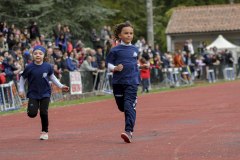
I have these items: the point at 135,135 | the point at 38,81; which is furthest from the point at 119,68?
the point at 38,81

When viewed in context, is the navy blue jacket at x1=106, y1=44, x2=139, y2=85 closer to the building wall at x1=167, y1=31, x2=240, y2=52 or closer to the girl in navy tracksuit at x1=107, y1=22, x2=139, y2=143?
the girl in navy tracksuit at x1=107, y1=22, x2=139, y2=143

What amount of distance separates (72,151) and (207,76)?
36.4 m

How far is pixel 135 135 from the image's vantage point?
13969mm

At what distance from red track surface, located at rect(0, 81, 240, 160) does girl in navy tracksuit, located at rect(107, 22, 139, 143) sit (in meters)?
0.63

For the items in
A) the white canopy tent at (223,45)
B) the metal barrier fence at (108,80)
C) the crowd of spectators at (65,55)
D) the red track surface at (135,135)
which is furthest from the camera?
the white canopy tent at (223,45)

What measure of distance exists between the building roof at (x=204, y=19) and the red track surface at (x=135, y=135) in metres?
45.8

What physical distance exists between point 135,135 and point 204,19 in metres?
55.2

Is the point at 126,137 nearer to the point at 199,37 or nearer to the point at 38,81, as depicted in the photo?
the point at 38,81

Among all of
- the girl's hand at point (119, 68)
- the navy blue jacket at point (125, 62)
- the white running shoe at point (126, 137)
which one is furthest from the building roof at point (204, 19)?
the white running shoe at point (126, 137)

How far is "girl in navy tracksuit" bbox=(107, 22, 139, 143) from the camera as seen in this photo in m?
12.9

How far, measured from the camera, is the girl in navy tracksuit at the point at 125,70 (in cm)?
1292

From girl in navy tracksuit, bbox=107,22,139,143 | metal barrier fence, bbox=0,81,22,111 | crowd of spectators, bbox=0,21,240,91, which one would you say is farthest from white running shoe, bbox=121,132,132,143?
metal barrier fence, bbox=0,81,22,111

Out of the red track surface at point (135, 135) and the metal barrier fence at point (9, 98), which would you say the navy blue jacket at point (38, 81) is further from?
the metal barrier fence at point (9, 98)

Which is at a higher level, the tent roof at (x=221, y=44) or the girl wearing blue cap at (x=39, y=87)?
the girl wearing blue cap at (x=39, y=87)
